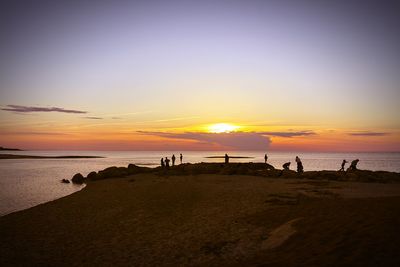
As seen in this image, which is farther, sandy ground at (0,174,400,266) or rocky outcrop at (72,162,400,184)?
rocky outcrop at (72,162,400,184)

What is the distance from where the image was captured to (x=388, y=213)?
11.0m

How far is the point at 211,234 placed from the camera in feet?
43.0

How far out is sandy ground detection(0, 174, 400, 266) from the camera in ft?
30.4

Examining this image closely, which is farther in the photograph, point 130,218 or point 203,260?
point 130,218

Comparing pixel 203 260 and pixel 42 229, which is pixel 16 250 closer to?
pixel 42 229

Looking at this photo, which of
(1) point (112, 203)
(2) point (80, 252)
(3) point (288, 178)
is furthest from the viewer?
(3) point (288, 178)

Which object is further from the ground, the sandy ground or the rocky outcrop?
the rocky outcrop

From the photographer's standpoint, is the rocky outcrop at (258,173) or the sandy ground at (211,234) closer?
the sandy ground at (211,234)

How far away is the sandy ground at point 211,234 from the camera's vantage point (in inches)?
365

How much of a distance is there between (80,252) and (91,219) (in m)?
5.33

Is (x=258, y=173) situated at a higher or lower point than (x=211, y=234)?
higher

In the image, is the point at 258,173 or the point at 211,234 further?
the point at 258,173

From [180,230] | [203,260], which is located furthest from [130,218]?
[203,260]

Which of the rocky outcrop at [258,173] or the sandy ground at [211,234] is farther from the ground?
the rocky outcrop at [258,173]
